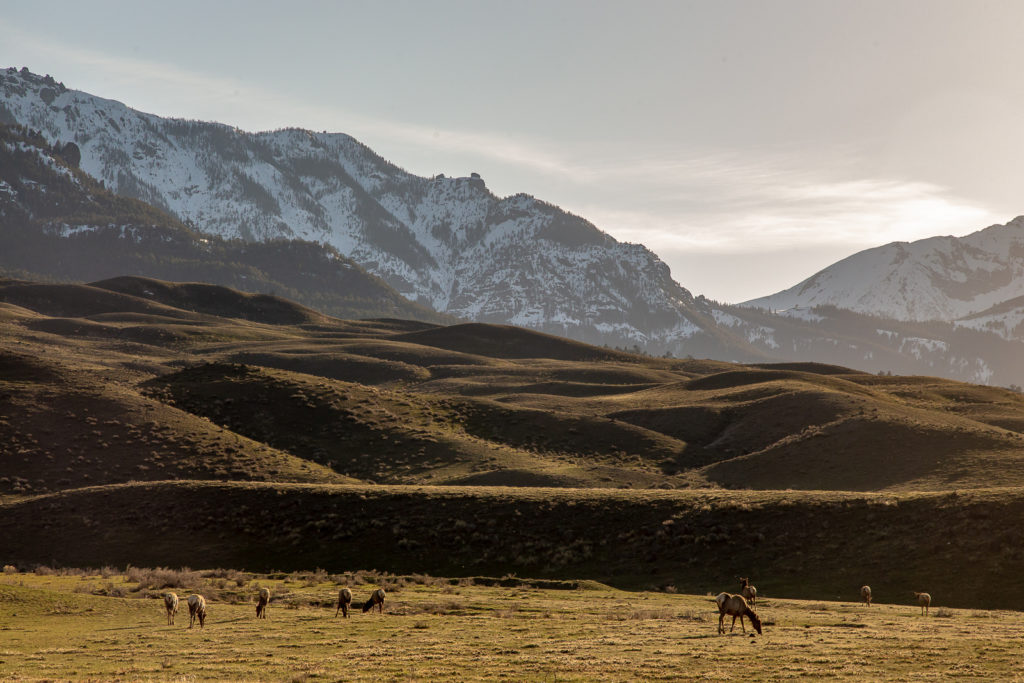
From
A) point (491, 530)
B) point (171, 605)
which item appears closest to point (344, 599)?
point (171, 605)

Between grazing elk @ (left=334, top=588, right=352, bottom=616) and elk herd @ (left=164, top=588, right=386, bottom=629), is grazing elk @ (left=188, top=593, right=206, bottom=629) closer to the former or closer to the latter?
elk herd @ (left=164, top=588, right=386, bottom=629)

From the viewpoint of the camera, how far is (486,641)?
29562 mm

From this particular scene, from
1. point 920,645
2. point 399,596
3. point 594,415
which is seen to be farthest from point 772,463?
point 920,645

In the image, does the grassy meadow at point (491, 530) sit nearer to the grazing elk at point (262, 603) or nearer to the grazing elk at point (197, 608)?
the grazing elk at point (197, 608)

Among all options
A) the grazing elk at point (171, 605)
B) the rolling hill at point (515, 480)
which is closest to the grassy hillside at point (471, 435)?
the rolling hill at point (515, 480)

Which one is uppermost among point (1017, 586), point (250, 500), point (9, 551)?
point (1017, 586)

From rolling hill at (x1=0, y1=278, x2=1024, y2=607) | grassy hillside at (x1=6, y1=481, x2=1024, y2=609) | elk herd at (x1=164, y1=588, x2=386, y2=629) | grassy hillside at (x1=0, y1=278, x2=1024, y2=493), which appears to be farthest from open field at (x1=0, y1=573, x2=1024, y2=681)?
grassy hillside at (x1=0, y1=278, x2=1024, y2=493)

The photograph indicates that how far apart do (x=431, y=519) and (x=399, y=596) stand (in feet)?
67.2

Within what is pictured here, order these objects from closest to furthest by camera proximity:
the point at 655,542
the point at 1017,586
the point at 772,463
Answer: the point at 1017,586 < the point at 655,542 < the point at 772,463

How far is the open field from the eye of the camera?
80.4ft

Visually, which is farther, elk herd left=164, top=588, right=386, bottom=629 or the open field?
elk herd left=164, top=588, right=386, bottom=629

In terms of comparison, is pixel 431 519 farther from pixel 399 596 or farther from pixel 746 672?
pixel 746 672

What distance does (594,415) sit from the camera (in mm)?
131000

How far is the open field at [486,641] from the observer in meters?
24.5
